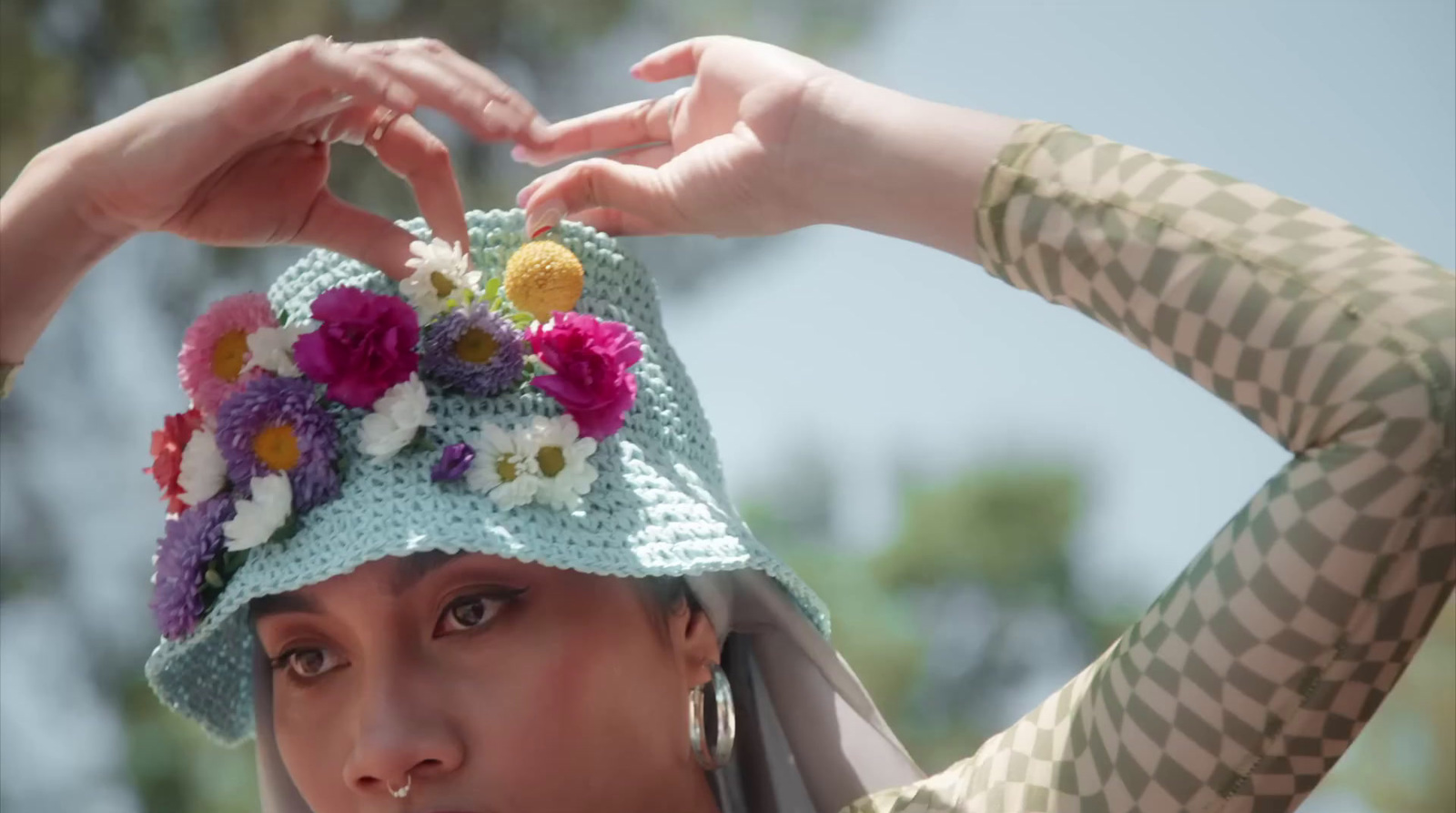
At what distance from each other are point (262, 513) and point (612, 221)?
49 cm

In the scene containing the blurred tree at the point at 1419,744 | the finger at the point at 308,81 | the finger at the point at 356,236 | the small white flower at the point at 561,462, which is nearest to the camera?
the finger at the point at 308,81

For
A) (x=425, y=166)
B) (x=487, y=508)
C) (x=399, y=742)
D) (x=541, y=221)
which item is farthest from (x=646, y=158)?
(x=399, y=742)

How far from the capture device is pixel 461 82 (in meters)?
1.38

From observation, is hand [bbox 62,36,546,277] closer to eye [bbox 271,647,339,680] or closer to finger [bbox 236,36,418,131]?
finger [bbox 236,36,418,131]

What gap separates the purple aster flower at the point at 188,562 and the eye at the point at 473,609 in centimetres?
26

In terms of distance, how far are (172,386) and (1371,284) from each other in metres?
2.86

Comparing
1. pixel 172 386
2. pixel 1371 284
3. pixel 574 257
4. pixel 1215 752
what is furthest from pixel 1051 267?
pixel 172 386

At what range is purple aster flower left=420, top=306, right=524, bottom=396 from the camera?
147cm

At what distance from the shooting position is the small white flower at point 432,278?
1.48 m

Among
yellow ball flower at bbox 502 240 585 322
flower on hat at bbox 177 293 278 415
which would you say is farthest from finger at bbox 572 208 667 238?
flower on hat at bbox 177 293 278 415

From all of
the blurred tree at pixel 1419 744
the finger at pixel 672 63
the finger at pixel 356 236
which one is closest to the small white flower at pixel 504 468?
the finger at pixel 356 236

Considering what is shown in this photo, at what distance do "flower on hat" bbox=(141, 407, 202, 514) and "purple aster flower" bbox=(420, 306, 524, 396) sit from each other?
300 millimetres

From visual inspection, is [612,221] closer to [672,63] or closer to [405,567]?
[672,63]

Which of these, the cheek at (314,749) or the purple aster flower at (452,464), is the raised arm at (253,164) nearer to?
the purple aster flower at (452,464)
